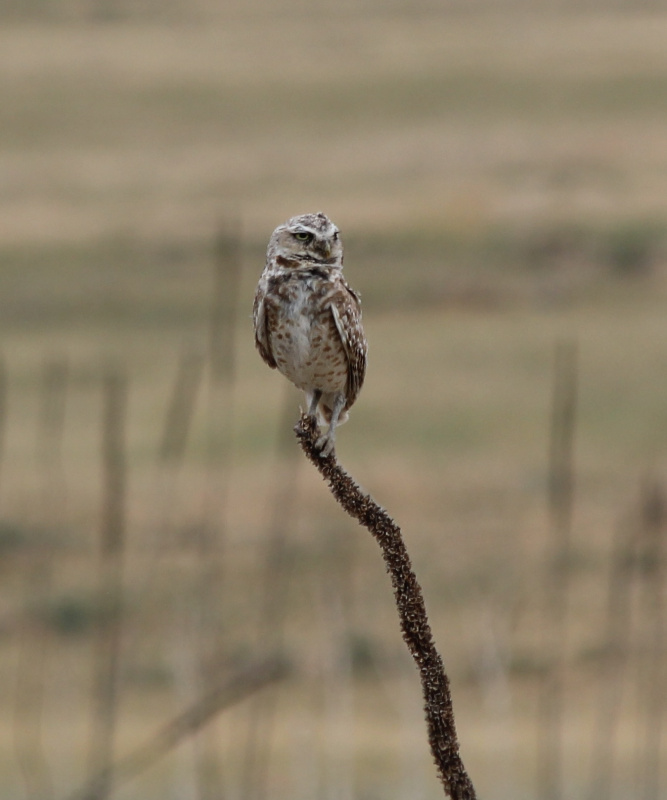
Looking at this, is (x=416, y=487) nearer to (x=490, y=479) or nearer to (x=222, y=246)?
(x=490, y=479)

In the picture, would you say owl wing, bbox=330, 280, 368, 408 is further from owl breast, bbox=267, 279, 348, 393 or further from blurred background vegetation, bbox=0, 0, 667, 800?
blurred background vegetation, bbox=0, 0, 667, 800

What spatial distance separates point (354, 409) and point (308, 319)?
15.7m

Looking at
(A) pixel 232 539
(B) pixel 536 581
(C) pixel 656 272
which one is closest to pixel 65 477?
(A) pixel 232 539

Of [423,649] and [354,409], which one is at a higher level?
[354,409]

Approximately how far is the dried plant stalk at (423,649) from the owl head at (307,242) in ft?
4.01

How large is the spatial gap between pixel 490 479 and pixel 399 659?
5017 millimetres

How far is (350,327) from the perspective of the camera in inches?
159

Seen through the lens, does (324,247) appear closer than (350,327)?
Yes

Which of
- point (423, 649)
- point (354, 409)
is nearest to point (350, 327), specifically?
point (423, 649)

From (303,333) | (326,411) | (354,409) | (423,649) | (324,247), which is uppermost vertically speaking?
(354,409)

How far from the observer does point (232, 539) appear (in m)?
17.7

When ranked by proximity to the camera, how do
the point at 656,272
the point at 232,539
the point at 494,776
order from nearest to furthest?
the point at 494,776 < the point at 232,539 < the point at 656,272

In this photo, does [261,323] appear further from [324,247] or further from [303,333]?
[324,247]

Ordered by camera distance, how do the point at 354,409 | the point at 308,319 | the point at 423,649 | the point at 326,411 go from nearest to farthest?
1. the point at 423,649
2. the point at 308,319
3. the point at 326,411
4. the point at 354,409
